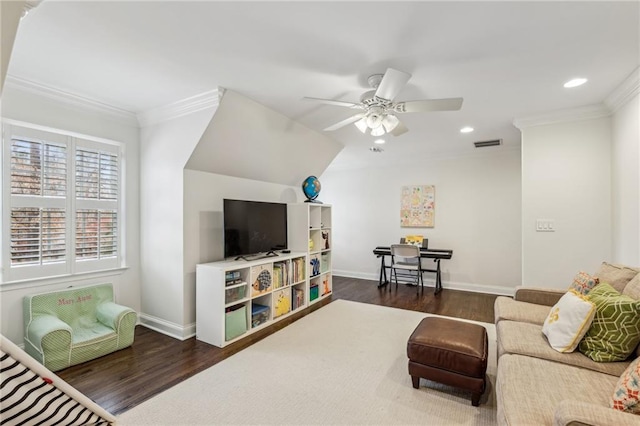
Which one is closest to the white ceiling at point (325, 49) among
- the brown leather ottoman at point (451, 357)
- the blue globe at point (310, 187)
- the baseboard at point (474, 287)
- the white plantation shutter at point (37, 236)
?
the white plantation shutter at point (37, 236)

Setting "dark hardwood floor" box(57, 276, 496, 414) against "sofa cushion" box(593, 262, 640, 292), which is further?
"dark hardwood floor" box(57, 276, 496, 414)

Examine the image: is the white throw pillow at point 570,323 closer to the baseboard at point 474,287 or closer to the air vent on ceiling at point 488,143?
the air vent on ceiling at point 488,143

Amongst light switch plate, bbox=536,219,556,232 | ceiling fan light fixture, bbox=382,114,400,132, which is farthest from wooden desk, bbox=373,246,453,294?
ceiling fan light fixture, bbox=382,114,400,132

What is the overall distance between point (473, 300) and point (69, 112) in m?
5.68

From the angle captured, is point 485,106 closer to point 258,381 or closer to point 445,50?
point 445,50

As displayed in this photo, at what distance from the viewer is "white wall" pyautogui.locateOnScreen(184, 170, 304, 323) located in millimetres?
3174

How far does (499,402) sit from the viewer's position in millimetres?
1433

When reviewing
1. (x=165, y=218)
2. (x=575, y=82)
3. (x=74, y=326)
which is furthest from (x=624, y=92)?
(x=74, y=326)

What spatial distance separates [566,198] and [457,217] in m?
2.02

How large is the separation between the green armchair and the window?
259 mm

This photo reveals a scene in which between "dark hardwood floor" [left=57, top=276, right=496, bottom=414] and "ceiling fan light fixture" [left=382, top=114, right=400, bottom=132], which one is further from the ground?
"ceiling fan light fixture" [left=382, top=114, right=400, bottom=132]

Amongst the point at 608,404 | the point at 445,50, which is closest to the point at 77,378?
the point at 608,404

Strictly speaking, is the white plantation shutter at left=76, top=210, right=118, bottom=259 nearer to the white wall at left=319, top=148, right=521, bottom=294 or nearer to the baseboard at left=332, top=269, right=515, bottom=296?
the white wall at left=319, top=148, right=521, bottom=294

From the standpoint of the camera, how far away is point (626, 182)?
9.09 feet
